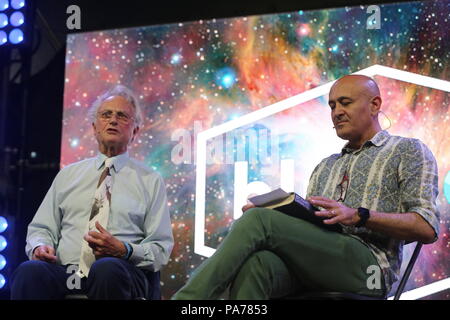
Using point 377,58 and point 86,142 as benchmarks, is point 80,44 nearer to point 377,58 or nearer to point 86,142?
point 86,142

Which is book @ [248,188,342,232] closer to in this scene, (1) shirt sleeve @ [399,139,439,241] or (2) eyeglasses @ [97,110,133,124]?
(1) shirt sleeve @ [399,139,439,241]

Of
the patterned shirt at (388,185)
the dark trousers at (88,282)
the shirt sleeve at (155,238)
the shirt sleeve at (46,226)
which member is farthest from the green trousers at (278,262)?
the shirt sleeve at (46,226)

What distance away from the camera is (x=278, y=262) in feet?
5.69

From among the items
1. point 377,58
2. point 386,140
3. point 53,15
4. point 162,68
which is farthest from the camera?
point 53,15

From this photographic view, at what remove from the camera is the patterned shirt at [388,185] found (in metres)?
1.87

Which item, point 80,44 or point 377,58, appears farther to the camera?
point 80,44

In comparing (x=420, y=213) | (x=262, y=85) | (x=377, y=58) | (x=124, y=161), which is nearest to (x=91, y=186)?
(x=124, y=161)

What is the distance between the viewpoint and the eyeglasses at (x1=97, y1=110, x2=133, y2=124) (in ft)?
8.01

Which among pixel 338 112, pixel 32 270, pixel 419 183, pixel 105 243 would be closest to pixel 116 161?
pixel 105 243

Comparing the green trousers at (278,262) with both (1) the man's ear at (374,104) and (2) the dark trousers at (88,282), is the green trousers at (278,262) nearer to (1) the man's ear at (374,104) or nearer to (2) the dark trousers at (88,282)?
(2) the dark trousers at (88,282)

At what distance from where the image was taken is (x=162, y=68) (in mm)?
3100

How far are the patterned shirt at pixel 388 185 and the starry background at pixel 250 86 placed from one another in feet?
2.43

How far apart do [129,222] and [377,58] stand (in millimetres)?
1473

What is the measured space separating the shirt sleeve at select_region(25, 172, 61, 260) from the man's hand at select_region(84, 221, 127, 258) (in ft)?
0.84
